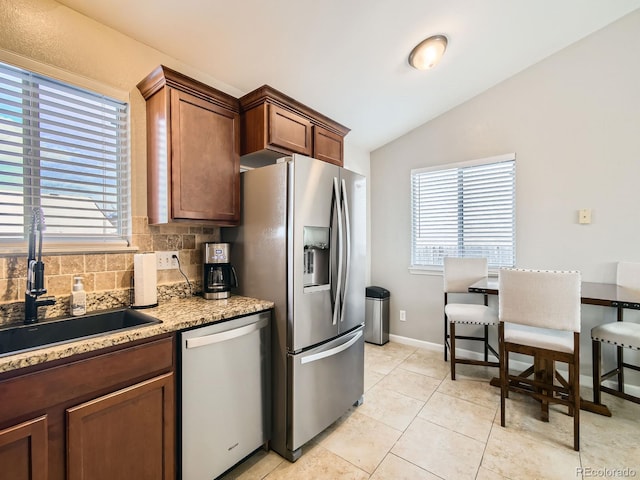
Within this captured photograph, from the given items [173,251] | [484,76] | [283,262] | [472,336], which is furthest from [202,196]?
[472,336]

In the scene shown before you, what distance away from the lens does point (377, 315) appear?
360 centimetres

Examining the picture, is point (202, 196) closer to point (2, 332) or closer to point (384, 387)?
point (2, 332)

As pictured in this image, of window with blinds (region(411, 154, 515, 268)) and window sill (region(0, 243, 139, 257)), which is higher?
window with blinds (region(411, 154, 515, 268))

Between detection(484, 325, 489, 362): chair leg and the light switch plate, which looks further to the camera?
detection(484, 325, 489, 362): chair leg

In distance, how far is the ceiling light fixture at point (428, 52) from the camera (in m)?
2.24

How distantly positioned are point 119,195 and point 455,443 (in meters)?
2.59

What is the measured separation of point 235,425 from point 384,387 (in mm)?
1474

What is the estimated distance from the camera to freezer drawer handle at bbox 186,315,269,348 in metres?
1.45

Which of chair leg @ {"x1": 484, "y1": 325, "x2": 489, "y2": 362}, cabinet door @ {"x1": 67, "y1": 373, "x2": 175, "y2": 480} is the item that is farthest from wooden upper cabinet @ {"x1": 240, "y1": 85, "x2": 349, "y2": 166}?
chair leg @ {"x1": 484, "y1": 325, "x2": 489, "y2": 362}

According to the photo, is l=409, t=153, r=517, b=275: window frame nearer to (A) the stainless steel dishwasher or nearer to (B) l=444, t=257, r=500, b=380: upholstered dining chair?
(B) l=444, t=257, r=500, b=380: upholstered dining chair

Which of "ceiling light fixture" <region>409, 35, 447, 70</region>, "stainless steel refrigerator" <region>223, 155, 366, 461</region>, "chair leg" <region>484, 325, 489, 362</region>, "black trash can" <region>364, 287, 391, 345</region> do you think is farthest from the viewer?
"black trash can" <region>364, 287, 391, 345</region>

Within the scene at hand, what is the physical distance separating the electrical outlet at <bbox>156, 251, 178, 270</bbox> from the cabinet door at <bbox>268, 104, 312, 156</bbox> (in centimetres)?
99

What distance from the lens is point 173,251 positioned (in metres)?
2.00

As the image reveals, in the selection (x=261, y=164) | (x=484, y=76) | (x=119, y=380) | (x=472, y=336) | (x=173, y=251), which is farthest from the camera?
(x=472, y=336)
